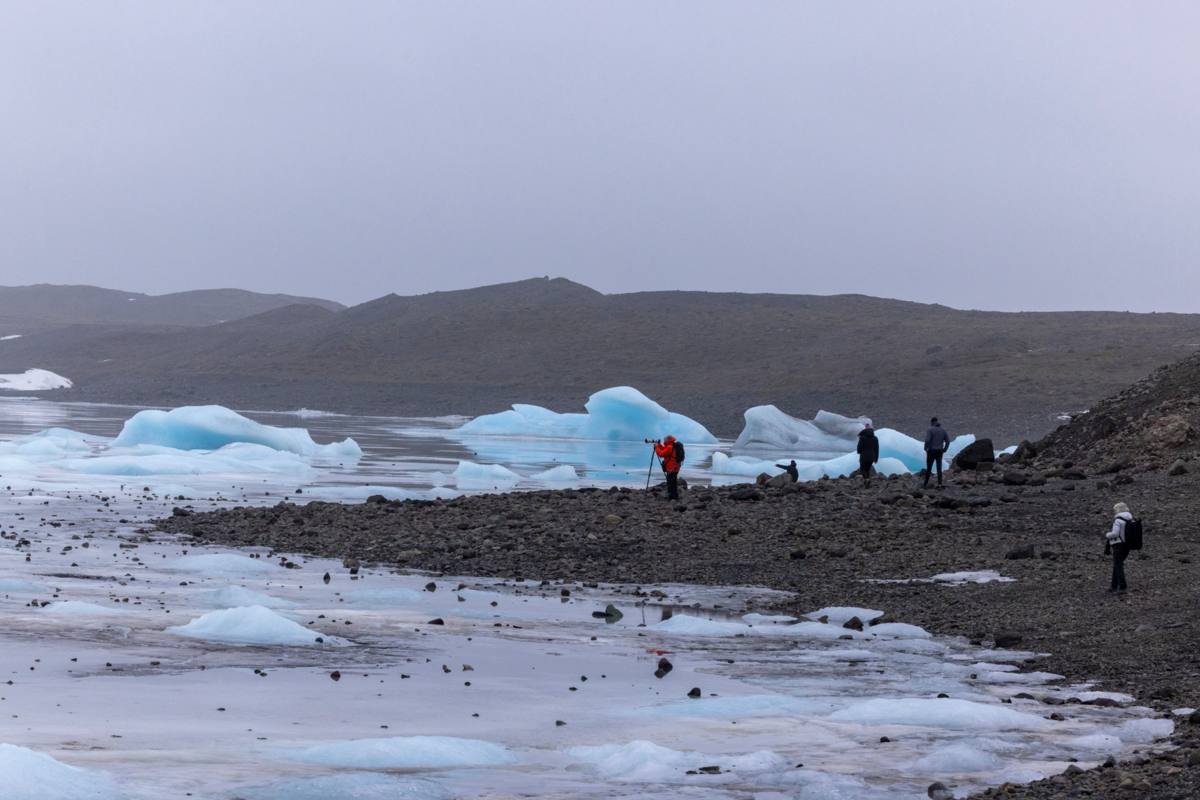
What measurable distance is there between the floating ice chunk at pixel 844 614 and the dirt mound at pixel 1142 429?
32.7 ft

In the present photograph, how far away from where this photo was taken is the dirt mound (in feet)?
77.9

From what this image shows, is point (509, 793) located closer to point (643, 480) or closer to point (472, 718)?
point (472, 718)

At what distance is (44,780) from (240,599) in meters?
6.76

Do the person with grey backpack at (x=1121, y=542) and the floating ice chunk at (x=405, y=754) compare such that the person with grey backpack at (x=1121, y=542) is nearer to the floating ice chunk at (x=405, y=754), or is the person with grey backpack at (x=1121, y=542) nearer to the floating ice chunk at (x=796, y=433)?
the floating ice chunk at (x=405, y=754)

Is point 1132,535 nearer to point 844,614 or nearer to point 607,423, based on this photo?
point 844,614

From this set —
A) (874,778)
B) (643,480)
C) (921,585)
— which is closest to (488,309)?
(643,480)

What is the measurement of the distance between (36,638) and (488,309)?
101 m

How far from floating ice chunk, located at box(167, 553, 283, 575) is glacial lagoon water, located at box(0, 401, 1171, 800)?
0.14 feet

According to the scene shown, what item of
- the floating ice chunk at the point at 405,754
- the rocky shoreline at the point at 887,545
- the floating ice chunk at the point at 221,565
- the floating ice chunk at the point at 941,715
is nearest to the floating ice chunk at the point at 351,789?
the floating ice chunk at the point at 405,754

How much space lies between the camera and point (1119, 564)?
45.0 feet

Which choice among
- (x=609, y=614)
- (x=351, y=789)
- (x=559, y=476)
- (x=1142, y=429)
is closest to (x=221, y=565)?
(x=609, y=614)

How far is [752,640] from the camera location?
40.4ft

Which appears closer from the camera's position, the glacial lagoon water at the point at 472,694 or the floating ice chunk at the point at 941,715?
the glacial lagoon water at the point at 472,694

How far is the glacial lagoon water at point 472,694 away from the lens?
25.1ft
